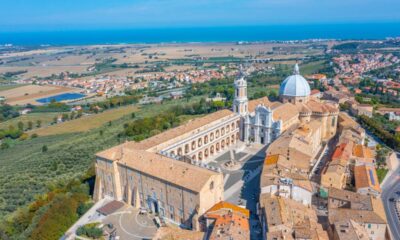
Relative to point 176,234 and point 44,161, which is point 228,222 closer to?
point 176,234

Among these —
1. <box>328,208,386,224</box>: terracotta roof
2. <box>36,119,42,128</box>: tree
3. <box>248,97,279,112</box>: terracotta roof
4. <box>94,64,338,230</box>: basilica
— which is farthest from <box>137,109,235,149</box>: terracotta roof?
<box>36,119,42,128</box>: tree

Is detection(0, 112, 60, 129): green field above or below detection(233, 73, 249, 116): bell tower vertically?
below

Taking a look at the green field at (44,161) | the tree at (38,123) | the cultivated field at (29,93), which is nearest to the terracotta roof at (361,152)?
the green field at (44,161)

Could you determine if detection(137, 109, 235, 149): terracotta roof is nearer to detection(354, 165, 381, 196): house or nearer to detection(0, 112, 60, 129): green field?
detection(354, 165, 381, 196): house

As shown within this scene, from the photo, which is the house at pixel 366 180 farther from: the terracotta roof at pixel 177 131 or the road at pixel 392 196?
the terracotta roof at pixel 177 131

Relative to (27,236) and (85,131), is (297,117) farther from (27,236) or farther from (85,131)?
(85,131)

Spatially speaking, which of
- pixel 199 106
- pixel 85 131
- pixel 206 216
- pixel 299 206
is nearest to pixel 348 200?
pixel 299 206

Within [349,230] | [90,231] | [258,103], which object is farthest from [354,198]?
[258,103]
